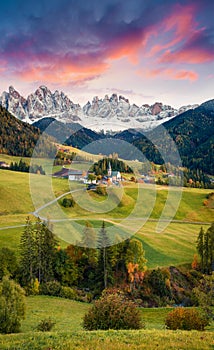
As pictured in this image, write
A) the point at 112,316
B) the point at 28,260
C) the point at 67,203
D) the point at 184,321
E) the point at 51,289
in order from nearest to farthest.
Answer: the point at 112,316
the point at 184,321
the point at 51,289
the point at 28,260
the point at 67,203

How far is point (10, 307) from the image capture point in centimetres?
2772

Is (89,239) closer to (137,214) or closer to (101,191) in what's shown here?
(137,214)

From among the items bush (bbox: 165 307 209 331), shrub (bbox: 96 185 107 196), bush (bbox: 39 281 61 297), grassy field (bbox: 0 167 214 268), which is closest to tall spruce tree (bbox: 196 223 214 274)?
A: grassy field (bbox: 0 167 214 268)

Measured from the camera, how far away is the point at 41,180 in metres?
139

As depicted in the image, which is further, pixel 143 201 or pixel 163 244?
pixel 143 201

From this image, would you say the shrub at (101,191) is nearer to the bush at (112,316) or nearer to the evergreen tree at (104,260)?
the evergreen tree at (104,260)

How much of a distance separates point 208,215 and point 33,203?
235 feet

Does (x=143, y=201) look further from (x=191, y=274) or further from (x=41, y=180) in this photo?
(x=191, y=274)

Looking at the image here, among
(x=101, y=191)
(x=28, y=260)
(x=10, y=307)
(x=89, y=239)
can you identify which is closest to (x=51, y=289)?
(x=28, y=260)

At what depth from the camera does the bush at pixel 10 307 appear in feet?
88.6

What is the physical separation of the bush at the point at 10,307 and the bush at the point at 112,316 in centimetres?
722

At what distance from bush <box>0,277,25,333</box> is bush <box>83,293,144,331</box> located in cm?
722

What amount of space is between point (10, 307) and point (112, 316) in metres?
10.1

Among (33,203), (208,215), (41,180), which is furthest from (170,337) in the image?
(41,180)
